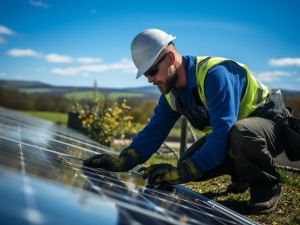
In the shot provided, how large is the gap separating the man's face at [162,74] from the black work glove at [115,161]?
783 mm

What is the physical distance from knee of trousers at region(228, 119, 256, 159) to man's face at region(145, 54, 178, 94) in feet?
2.37

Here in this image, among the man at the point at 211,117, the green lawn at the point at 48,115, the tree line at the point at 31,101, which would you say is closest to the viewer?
the man at the point at 211,117

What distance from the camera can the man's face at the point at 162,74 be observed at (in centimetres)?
356

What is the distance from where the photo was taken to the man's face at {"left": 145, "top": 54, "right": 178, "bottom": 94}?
11.7 ft

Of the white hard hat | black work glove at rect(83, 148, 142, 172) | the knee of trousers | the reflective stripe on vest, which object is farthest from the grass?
the white hard hat

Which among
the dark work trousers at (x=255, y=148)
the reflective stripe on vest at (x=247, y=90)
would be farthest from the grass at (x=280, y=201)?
the reflective stripe on vest at (x=247, y=90)

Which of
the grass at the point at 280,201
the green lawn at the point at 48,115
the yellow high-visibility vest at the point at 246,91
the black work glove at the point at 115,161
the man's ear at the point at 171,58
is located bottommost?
the green lawn at the point at 48,115

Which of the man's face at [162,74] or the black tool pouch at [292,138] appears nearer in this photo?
the man's face at [162,74]

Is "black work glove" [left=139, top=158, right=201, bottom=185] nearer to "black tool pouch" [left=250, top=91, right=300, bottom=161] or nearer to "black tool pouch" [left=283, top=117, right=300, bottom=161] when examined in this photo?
"black tool pouch" [left=250, top=91, right=300, bottom=161]

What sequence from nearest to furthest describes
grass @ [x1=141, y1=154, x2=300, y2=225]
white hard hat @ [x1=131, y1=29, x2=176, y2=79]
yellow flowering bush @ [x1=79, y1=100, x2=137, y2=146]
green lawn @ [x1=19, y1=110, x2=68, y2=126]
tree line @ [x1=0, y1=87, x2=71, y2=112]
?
white hard hat @ [x1=131, y1=29, x2=176, y2=79] → grass @ [x1=141, y1=154, x2=300, y2=225] → yellow flowering bush @ [x1=79, y1=100, x2=137, y2=146] → tree line @ [x1=0, y1=87, x2=71, y2=112] → green lawn @ [x1=19, y1=110, x2=68, y2=126]

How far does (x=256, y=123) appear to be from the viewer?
12.1ft

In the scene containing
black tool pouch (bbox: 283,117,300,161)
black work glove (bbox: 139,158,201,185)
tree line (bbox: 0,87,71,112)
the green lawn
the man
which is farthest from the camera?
the green lawn

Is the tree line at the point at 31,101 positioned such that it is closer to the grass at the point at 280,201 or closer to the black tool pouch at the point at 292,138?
the grass at the point at 280,201

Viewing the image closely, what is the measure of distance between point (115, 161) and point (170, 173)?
0.77 m
